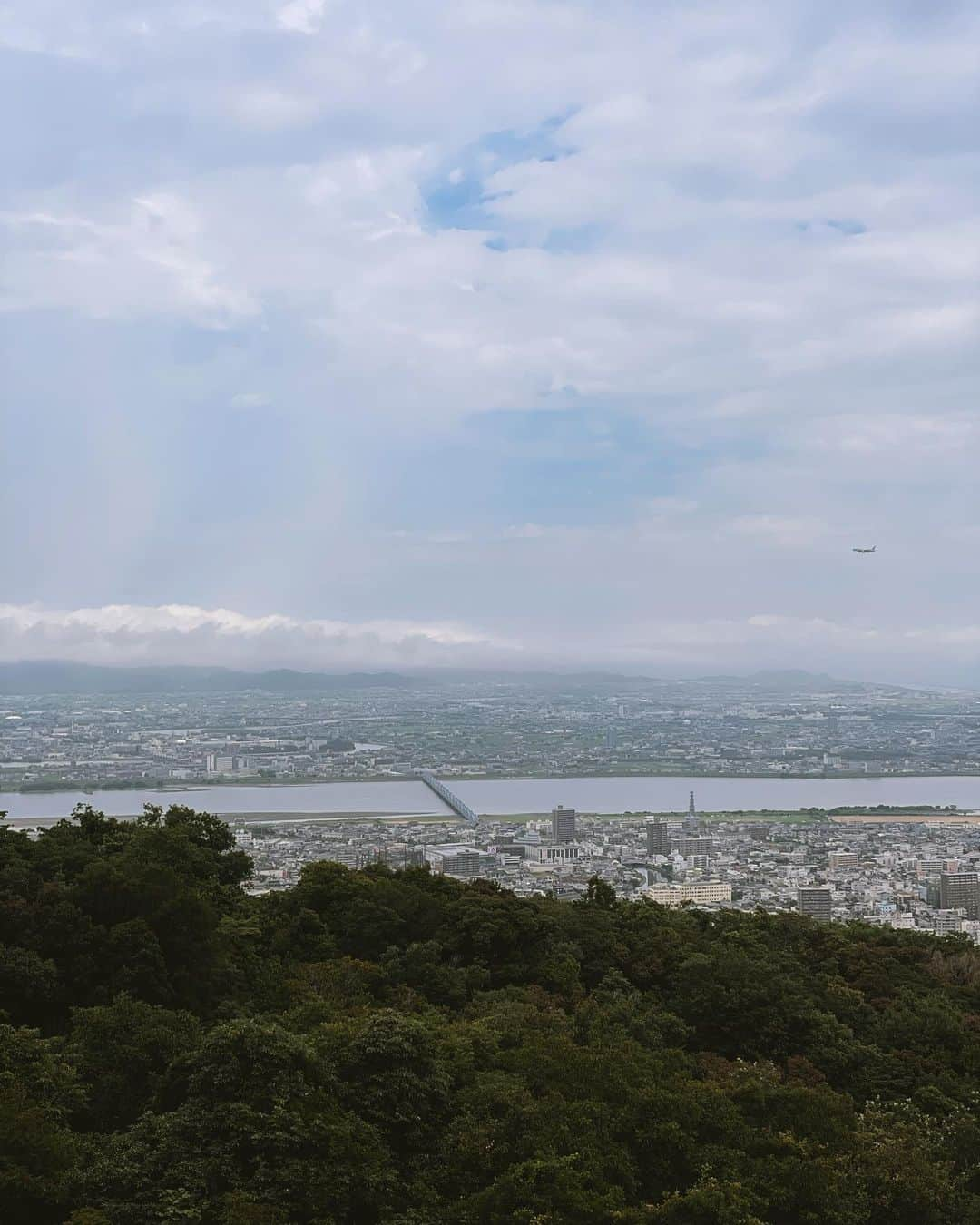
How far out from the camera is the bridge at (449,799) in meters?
29.3

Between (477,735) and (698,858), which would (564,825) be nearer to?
(698,858)

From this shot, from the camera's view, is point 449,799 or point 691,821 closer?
point 691,821

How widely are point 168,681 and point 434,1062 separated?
52.3 metres

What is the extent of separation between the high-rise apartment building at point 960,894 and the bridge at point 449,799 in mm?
11055

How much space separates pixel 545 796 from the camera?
34781 mm

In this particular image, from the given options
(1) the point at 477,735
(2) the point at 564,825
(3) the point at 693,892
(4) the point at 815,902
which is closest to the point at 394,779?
(1) the point at 477,735

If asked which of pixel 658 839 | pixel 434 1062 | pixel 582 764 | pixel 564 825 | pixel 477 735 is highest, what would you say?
pixel 477 735

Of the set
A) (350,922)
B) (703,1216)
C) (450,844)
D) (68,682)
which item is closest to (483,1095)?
(703,1216)

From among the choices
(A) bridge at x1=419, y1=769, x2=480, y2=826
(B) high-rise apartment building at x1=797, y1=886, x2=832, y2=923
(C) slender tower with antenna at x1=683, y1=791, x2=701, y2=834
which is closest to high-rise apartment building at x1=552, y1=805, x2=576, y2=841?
(A) bridge at x1=419, y1=769, x2=480, y2=826

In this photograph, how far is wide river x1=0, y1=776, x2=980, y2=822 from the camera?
93.9 feet

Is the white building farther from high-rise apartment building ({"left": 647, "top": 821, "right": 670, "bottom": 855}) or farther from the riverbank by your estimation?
the riverbank

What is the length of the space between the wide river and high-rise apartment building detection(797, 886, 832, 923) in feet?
41.0

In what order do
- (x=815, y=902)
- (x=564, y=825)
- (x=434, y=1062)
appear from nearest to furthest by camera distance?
(x=434, y=1062) < (x=815, y=902) < (x=564, y=825)

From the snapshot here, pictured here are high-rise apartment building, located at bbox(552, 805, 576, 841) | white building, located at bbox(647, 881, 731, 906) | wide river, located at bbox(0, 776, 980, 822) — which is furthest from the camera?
wide river, located at bbox(0, 776, 980, 822)
